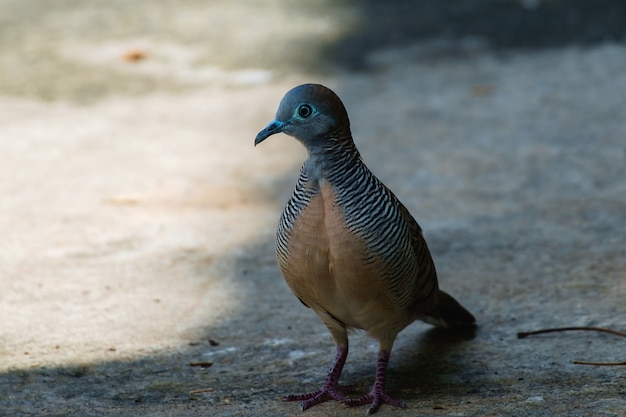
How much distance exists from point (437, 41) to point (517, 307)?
15.9 feet

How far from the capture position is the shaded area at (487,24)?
335 inches

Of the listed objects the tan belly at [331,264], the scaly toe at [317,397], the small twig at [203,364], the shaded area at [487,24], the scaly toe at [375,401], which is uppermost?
the shaded area at [487,24]

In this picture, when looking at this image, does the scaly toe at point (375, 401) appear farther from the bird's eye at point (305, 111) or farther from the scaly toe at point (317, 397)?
the bird's eye at point (305, 111)

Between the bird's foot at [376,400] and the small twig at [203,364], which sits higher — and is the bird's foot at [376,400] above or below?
below

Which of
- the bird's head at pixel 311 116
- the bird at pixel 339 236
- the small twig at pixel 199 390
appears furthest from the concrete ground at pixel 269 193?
the bird's head at pixel 311 116

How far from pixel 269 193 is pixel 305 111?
2646mm

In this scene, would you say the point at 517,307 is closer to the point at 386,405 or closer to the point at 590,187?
the point at 386,405

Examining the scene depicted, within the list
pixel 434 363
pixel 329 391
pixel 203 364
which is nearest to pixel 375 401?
pixel 329 391

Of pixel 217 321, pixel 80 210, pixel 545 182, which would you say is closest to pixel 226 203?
pixel 80 210

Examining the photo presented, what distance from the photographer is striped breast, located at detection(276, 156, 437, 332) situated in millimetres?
3334

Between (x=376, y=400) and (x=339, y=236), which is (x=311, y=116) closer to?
(x=339, y=236)

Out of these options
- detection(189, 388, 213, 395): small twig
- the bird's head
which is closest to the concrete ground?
detection(189, 388, 213, 395): small twig

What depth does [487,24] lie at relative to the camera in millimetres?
9031

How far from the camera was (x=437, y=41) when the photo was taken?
8766mm
